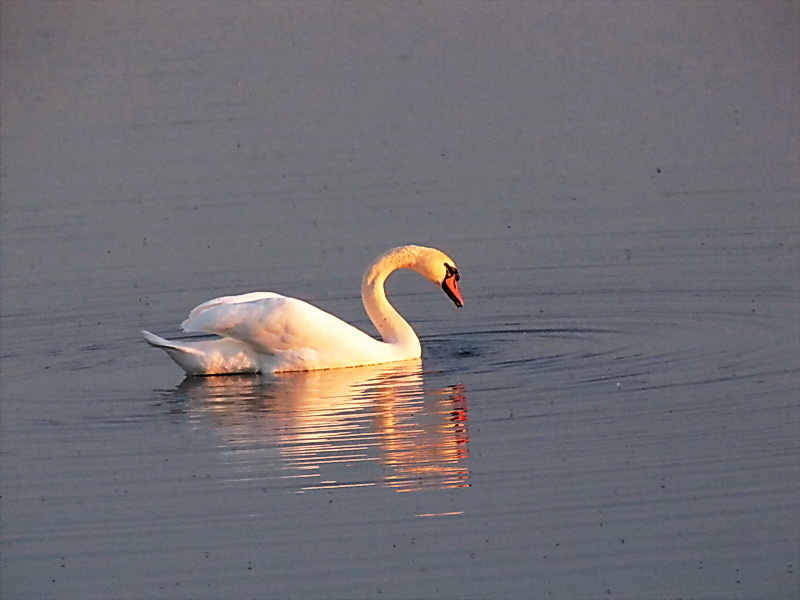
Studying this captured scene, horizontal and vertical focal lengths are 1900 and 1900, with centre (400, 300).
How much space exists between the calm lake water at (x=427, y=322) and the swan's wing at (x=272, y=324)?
0.93ft

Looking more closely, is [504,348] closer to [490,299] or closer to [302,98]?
[490,299]

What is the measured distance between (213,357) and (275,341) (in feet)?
1.65

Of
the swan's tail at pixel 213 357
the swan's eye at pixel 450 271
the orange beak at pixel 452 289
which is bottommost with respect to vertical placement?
the swan's tail at pixel 213 357

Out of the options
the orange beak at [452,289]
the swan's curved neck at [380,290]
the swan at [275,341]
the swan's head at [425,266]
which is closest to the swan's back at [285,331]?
the swan at [275,341]

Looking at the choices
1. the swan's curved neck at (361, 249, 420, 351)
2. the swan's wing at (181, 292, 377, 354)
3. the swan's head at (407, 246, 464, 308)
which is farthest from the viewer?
the swan's head at (407, 246, 464, 308)

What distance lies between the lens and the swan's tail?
1456cm

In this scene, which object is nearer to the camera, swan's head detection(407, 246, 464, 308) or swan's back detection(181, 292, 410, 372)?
swan's back detection(181, 292, 410, 372)

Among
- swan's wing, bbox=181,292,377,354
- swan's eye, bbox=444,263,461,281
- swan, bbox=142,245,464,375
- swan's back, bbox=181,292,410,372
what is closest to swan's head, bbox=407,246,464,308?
swan's eye, bbox=444,263,461,281

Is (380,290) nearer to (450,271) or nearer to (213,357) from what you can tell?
(450,271)

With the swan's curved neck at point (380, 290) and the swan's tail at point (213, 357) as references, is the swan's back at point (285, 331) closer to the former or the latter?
the swan's tail at point (213, 357)

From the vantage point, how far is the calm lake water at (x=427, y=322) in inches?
397

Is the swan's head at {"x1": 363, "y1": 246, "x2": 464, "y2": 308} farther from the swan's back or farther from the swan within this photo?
the swan's back

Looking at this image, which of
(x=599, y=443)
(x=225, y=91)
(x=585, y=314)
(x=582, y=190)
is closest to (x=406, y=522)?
(x=599, y=443)

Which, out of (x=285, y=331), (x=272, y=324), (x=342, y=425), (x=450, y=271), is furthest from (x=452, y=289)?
(x=342, y=425)
